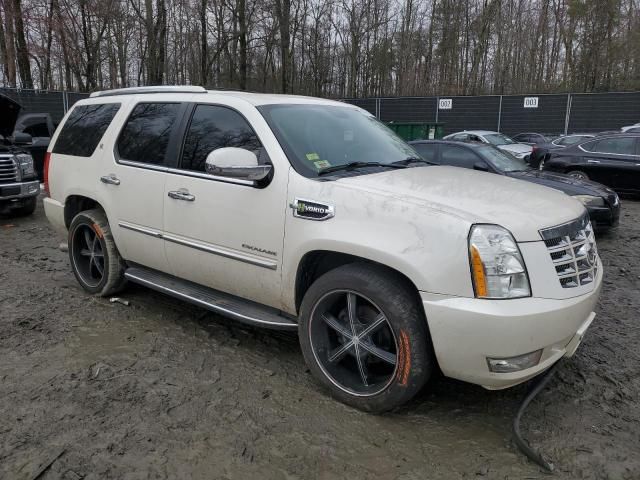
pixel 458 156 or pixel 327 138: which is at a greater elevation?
pixel 327 138

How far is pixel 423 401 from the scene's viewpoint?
317 cm

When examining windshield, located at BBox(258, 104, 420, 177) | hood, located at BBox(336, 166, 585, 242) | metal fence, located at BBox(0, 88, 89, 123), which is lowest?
Answer: hood, located at BBox(336, 166, 585, 242)

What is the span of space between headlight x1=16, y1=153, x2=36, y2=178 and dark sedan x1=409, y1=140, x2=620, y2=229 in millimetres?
6474

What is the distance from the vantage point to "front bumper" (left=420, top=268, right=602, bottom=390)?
8.09 ft

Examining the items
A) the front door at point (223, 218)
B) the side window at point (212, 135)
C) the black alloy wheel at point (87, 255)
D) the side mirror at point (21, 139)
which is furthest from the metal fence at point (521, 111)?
the front door at point (223, 218)

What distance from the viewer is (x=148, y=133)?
4.18 meters

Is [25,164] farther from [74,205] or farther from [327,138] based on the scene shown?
[327,138]

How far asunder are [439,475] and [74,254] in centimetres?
397

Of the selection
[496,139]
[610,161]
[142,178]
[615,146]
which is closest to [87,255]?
[142,178]

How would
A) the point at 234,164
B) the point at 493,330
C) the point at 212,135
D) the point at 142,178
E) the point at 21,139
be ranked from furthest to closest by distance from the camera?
the point at 21,139 < the point at 142,178 < the point at 212,135 < the point at 234,164 < the point at 493,330

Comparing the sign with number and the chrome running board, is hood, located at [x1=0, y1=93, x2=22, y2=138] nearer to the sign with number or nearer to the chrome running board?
the chrome running board

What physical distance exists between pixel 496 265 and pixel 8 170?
8.18m

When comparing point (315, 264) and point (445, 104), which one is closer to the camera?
point (315, 264)

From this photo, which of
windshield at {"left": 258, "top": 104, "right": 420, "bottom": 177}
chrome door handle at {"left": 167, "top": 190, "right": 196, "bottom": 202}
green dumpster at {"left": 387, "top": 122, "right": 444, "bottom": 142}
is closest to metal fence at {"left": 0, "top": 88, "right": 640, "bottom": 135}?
green dumpster at {"left": 387, "top": 122, "right": 444, "bottom": 142}
